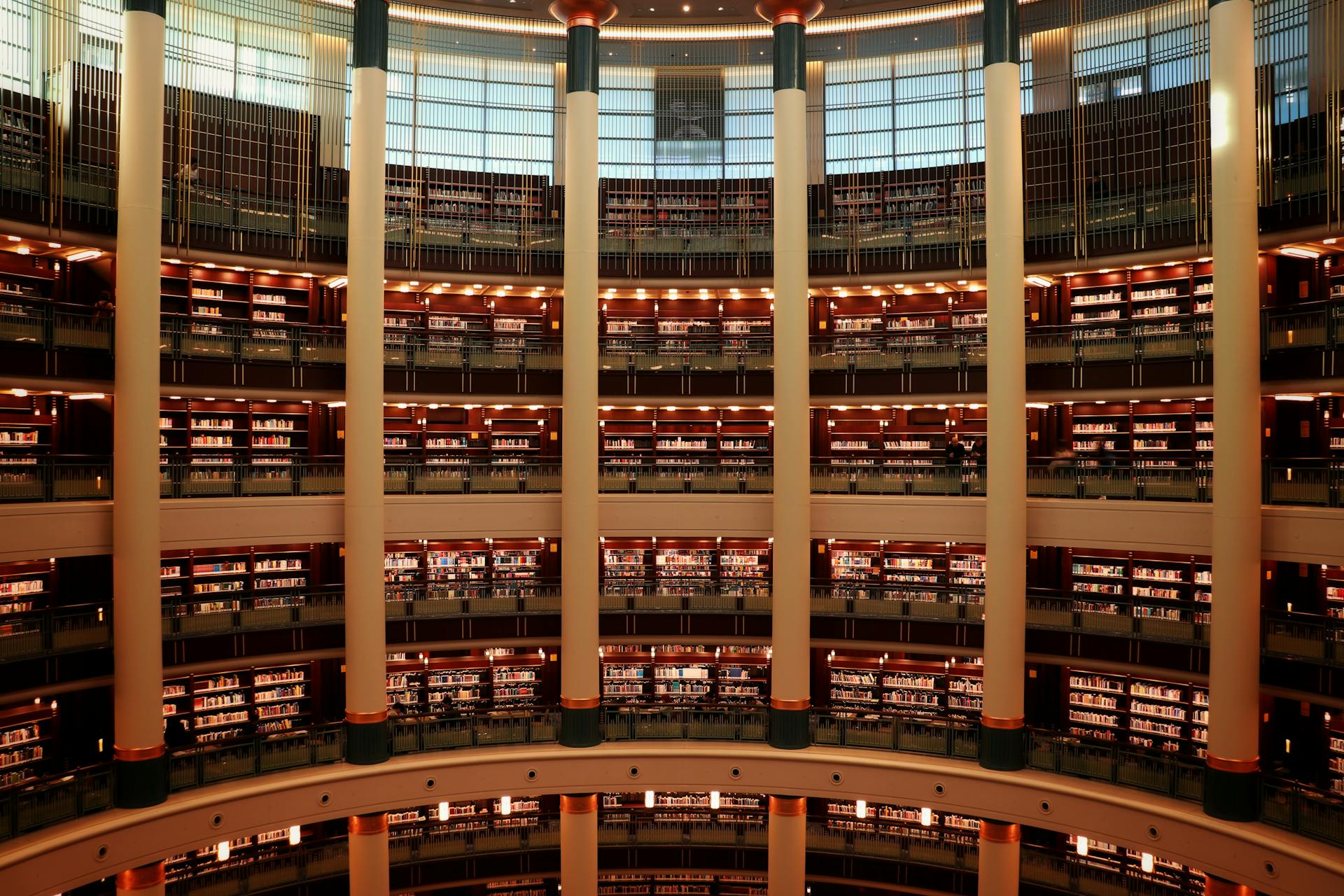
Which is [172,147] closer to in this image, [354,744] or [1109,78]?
[354,744]

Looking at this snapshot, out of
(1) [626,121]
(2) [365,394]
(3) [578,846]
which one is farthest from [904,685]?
(1) [626,121]

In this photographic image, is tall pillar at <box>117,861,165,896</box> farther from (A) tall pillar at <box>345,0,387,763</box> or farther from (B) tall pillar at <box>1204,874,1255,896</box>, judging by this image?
(B) tall pillar at <box>1204,874,1255,896</box>

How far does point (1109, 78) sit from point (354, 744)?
714 inches

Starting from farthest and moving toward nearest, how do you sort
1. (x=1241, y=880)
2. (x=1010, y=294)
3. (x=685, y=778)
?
1. (x=685, y=778)
2. (x=1010, y=294)
3. (x=1241, y=880)

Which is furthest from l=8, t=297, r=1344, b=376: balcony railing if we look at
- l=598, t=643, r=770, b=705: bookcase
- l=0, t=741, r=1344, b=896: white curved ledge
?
l=0, t=741, r=1344, b=896: white curved ledge

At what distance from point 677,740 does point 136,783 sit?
8607 millimetres

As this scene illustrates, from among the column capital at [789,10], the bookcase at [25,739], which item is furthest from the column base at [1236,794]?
the bookcase at [25,739]

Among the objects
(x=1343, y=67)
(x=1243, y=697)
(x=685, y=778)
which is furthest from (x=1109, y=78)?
(x=685, y=778)

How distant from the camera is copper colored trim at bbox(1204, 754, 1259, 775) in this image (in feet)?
44.9

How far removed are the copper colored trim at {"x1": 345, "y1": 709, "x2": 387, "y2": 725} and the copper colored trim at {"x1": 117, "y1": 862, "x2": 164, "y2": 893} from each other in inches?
133

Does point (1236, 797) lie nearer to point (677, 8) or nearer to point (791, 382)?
point (791, 382)

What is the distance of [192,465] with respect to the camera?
16.2m

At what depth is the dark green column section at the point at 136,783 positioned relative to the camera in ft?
46.1

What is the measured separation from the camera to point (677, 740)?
687 inches
